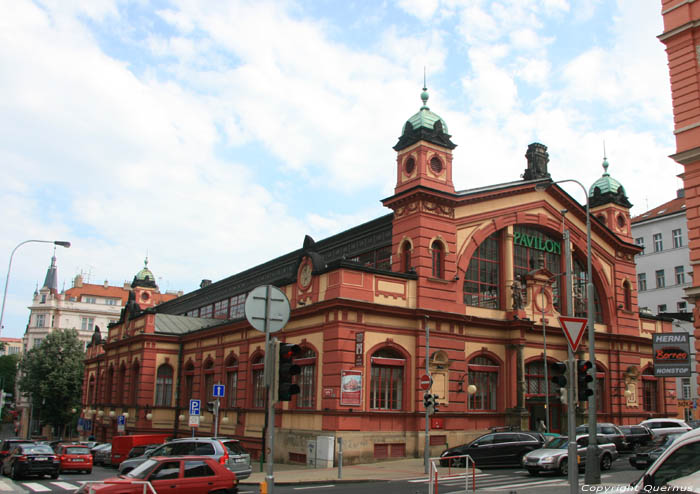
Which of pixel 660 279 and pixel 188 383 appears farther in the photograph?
pixel 660 279

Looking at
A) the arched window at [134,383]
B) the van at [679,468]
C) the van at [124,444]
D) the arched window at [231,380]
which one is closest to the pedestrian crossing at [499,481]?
the van at [679,468]

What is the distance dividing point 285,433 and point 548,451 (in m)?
14.3

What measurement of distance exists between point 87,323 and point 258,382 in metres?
83.8

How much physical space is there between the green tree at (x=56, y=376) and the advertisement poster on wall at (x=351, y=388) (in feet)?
188

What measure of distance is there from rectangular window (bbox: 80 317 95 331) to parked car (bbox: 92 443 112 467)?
78.0 meters

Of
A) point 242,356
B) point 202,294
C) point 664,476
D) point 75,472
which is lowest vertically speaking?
point 75,472

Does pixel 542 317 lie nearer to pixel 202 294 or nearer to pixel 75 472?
pixel 75 472

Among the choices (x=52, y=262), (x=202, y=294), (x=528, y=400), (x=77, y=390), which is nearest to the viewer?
(x=528, y=400)

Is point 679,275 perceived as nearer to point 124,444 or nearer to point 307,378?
point 307,378

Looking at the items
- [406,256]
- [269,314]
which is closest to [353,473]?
[406,256]

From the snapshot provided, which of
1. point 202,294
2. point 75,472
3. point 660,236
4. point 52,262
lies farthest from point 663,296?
point 52,262

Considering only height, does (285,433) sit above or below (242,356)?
below

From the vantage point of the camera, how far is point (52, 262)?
130m

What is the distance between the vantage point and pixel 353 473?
27.2 m
